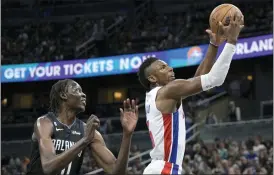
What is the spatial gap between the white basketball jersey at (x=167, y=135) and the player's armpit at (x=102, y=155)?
0.52 m

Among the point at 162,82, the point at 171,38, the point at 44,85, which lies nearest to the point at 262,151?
the point at 162,82

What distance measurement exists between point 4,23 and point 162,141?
2719 centimetres

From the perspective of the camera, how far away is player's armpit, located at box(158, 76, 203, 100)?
17.7 feet

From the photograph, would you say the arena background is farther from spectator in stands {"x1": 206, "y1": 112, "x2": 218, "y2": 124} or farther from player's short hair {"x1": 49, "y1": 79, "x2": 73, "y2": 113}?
player's short hair {"x1": 49, "y1": 79, "x2": 73, "y2": 113}

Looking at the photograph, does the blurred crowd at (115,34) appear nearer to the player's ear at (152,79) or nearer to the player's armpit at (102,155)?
the player's ear at (152,79)

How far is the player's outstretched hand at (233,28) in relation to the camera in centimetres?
522

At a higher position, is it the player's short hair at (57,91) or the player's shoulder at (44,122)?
the player's short hair at (57,91)

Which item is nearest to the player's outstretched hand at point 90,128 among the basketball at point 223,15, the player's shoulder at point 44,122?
the player's shoulder at point 44,122

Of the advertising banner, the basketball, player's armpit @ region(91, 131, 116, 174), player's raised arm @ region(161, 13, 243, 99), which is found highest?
the advertising banner

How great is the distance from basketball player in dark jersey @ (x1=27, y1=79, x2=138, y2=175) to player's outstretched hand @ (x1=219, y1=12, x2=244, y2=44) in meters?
1.10

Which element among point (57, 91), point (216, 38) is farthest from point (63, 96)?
point (216, 38)

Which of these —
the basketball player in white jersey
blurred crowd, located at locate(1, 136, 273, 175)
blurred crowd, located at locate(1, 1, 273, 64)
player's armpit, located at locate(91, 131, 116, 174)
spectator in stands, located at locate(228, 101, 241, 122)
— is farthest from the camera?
blurred crowd, located at locate(1, 1, 273, 64)

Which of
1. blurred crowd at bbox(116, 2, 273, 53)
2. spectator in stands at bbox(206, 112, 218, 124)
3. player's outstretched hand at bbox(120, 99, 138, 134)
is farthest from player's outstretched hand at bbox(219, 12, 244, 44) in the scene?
blurred crowd at bbox(116, 2, 273, 53)

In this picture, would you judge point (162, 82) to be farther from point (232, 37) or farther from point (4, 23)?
point (4, 23)
